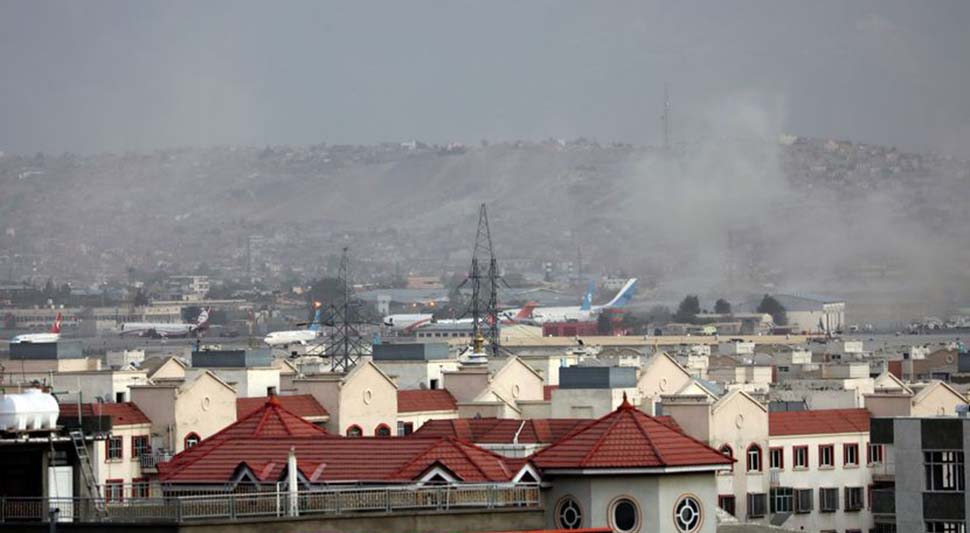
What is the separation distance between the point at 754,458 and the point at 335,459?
96.1 feet

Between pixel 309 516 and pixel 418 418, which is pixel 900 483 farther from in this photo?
pixel 418 418

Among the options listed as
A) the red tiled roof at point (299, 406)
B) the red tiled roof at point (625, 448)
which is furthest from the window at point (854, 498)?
the red tiled roof at point (625, 448)

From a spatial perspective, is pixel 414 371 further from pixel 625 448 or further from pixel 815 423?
pixel 625 448

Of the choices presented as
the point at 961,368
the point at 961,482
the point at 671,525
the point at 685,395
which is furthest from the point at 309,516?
the point at 961,368

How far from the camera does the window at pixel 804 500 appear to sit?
54.2 m

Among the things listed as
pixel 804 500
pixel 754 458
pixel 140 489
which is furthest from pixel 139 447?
pixel 140 489

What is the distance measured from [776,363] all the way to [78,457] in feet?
261

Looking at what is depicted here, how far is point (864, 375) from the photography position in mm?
77188

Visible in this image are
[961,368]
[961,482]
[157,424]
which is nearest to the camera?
[961,482]

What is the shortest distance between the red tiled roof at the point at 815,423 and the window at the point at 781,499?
100cm

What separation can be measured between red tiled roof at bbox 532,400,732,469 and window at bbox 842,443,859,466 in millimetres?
31541

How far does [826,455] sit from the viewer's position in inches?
2183

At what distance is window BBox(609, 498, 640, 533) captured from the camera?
23.3 metres

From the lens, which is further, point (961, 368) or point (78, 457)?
point (961, 368)
